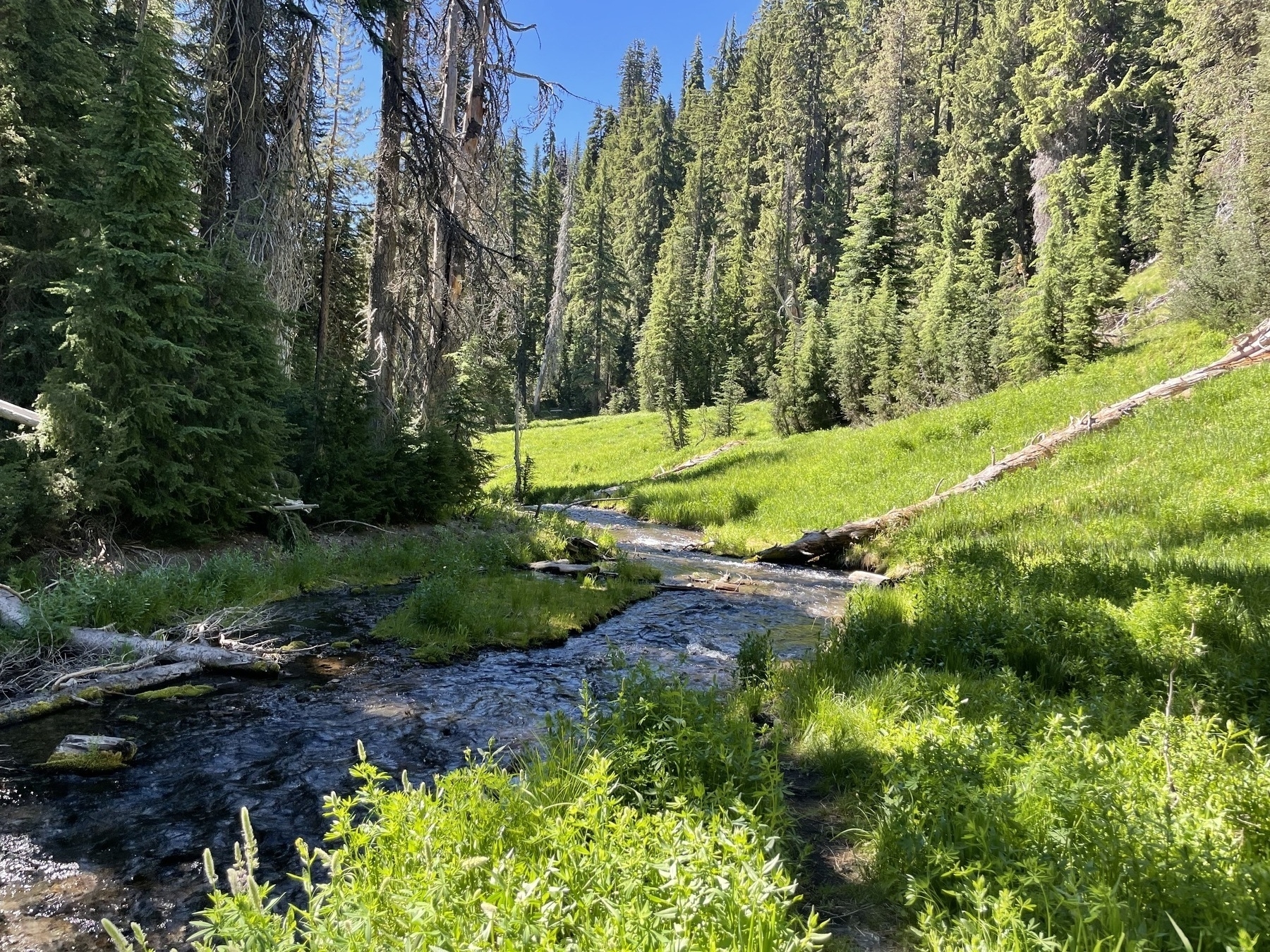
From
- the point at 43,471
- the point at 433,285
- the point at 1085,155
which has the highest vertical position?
the point at 1085,155

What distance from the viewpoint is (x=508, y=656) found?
25.9 ft

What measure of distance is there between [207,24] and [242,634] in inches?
409

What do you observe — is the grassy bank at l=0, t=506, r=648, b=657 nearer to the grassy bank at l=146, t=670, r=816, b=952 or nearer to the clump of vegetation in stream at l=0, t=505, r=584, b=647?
the clump of vegetation in stream at l=0, t=505, r=584, b=647

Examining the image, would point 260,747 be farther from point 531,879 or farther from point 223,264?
point 223,264

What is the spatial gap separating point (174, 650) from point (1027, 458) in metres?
16.2

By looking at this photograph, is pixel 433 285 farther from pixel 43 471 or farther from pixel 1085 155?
pixel 1085 155

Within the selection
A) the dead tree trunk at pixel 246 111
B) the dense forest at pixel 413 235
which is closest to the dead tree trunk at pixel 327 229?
the dense forest at pixel 413 235

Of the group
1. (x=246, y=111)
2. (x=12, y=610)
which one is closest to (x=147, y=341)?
(x=12, y=610)

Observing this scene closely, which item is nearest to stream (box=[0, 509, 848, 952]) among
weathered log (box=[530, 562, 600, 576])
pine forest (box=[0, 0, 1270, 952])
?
pine forest (box=[0, 0, 1270, 952])

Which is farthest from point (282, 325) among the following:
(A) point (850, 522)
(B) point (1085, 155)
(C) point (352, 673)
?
(B) point (1085, 155)

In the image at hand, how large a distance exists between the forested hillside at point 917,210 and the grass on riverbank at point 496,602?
9.03 m

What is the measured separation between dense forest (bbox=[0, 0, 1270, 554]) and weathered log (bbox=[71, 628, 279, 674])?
6.91ft

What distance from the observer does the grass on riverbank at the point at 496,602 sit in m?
8.20

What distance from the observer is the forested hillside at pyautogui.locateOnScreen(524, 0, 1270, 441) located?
933 inches
